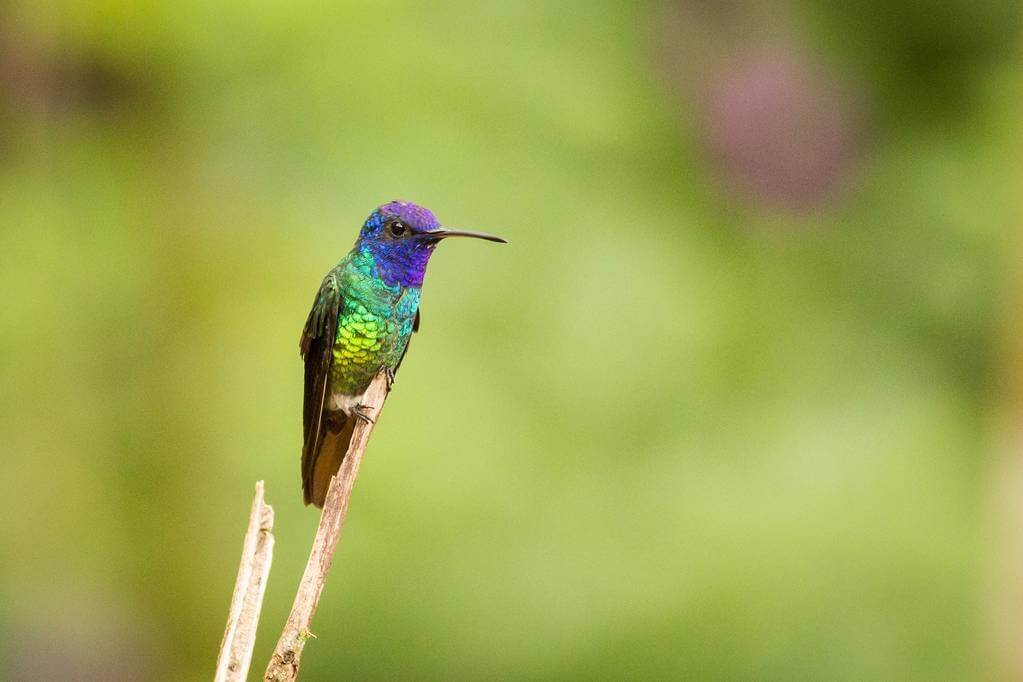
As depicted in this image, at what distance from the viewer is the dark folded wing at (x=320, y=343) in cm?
268

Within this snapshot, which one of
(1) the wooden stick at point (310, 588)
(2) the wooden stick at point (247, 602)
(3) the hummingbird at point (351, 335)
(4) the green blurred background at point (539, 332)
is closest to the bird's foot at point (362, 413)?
(3) the hummingbird at point (351, 335)

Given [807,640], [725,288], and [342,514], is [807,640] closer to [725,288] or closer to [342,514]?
[725,288]

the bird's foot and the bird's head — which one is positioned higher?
the bird's head

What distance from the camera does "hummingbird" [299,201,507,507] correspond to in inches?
102

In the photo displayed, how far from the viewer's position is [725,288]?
22.5 ft

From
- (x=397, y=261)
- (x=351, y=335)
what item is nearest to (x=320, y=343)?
(x=351, y=335)

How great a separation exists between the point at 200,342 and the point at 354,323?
7.11 ft

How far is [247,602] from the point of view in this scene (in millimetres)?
1729

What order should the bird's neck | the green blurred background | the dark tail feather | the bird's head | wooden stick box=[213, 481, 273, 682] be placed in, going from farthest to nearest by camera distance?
the green blurred background → the dark tail feather → the bird's neck → the bird's head → wooden stick box=[213, 481, 273, 682]

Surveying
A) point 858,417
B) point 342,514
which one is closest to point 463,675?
point 858,417

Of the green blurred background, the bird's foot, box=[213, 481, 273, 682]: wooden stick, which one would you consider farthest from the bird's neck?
the green blurred background

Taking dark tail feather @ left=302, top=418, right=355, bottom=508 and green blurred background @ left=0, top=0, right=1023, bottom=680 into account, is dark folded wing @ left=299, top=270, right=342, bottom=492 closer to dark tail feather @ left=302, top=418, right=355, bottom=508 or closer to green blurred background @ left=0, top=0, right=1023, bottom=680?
dark tail feather @ left=302, top=418, right=355, bottom=508

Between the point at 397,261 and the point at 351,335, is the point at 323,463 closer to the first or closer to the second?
the point at 351,335

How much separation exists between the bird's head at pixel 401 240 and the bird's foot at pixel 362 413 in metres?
0.31
